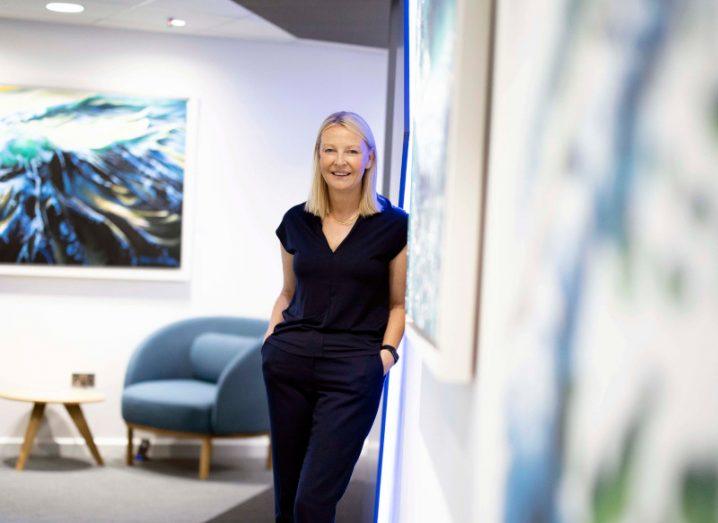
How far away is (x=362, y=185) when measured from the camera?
132 inches

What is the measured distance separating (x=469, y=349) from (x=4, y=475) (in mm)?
5239

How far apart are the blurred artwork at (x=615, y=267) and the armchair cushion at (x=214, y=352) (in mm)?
5615

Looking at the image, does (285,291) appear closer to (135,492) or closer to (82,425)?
(135,492)

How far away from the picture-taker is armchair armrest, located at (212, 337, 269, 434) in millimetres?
6492

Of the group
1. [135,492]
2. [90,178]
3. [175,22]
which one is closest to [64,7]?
[175,22]

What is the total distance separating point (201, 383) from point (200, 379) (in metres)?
0.07

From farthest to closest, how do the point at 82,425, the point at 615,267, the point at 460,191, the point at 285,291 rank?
the point at 82,425 → the point at 285,291 → the point at 460,191 → the point at 615,267

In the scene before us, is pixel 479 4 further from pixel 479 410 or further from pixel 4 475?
pixel 4 475

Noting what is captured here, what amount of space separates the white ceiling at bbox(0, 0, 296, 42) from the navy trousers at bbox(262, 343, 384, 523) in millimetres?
3214

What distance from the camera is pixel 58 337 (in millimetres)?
7102

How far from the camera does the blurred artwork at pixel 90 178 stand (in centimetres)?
695

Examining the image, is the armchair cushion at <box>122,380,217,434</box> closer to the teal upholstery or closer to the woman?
the teal upholstery

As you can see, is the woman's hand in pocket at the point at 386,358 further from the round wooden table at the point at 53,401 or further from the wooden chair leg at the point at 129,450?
the wooden chair leg at the point at 129,450

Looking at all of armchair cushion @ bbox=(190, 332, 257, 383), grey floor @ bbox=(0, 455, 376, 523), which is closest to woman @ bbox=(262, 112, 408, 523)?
grey floor @ bbox=(0, 455, 376, 523)
